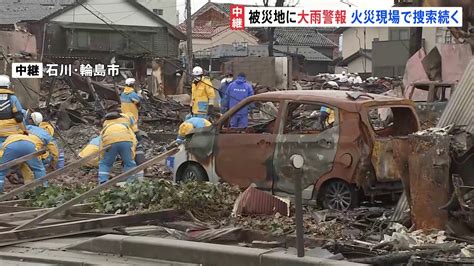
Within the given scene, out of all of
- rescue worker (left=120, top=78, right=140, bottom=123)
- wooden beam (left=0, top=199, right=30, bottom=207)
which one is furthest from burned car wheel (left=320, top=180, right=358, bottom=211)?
rescue worker (left=120, top=78, right=140, bottom=123)

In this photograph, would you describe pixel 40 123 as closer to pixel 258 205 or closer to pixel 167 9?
pixel 258 205

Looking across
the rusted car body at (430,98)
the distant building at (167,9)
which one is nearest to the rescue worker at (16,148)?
the rusted car body at (430,98)

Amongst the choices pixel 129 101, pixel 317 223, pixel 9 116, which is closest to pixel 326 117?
pixel 317 223

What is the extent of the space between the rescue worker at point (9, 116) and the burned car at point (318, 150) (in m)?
3.25

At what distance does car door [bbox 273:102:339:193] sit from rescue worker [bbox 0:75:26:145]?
15.5 feet

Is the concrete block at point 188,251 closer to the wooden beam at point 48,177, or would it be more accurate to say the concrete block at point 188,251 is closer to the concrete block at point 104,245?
the concrete block at point 104,245

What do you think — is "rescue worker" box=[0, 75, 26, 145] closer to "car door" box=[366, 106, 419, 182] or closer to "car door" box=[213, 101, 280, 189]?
"car door" box=[213, 101, 280, 189]

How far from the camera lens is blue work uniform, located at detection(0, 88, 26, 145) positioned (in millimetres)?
11336

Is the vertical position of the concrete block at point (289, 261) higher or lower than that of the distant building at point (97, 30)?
lower

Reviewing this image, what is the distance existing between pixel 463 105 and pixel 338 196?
6.57 feet

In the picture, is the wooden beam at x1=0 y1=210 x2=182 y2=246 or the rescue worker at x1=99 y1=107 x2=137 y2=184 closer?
the wooden beam at x1=0 y1=210 x2=182 y2=246

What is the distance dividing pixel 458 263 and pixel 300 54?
57.3 metres

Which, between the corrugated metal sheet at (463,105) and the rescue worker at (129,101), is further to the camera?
the rescue worker at (129,101)

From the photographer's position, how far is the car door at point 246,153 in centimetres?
888
